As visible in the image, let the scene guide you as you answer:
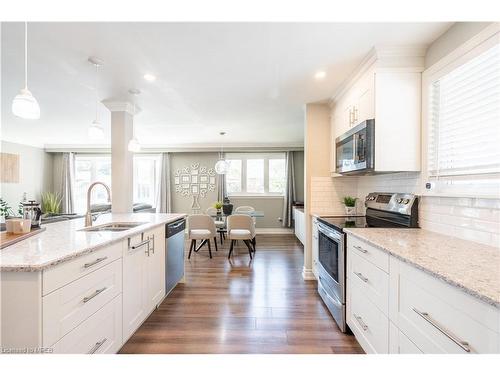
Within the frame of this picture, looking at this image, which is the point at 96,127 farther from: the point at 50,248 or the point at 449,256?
the point at 449,256

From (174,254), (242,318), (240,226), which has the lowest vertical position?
(242,318)

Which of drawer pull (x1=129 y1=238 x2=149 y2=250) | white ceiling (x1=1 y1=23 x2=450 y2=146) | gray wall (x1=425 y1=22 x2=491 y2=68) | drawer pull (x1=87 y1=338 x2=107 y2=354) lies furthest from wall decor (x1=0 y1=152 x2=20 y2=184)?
gray wall (x1=425 y1=22 x2=491 y2=68)

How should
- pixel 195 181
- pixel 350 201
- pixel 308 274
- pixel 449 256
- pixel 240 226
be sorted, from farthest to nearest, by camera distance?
pixel 195 181 < pixel 240 226 < pixel 308 274 < pixel 350 201 < pixel 449 256

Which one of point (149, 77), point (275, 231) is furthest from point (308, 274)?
point (275, 231)

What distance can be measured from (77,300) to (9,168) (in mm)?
6563

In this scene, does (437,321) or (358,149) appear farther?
(358,149)

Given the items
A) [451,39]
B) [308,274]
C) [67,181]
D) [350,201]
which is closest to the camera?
[451,39]

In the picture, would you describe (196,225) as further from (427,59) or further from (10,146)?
(10,146)

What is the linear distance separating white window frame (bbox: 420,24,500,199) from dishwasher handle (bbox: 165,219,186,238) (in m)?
2.41

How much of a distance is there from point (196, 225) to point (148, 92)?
7.37 feet

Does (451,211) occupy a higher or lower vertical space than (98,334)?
higher

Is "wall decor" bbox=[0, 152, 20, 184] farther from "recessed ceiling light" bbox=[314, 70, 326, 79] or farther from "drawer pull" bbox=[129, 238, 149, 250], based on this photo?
"recessed ceiling light" bbox=[314, 70, 326, 79]

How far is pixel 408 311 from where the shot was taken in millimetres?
1163

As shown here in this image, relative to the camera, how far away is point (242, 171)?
254 inches
